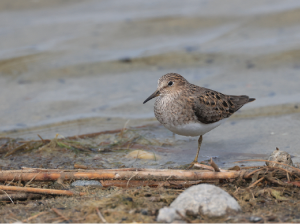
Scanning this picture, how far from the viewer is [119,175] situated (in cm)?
436

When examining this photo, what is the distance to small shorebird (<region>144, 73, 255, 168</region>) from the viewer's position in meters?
5.25

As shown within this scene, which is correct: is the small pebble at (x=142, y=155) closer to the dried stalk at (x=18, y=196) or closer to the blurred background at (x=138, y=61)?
the blurred background at (x=138, y=61)

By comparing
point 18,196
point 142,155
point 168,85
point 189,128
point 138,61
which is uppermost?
point 168,85

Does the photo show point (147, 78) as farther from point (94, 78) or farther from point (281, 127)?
point (281, 127)

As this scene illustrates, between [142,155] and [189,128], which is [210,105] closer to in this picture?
[189,128]

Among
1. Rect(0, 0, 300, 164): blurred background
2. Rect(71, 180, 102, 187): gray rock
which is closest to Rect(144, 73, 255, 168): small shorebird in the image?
Rect(0, 0, 300, 164): blurred background

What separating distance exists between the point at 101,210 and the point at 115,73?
5786 mm

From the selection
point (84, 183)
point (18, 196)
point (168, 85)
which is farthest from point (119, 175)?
point (168, 85)

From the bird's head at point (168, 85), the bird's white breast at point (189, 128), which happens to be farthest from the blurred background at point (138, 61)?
the bird's head at point (168, 85)

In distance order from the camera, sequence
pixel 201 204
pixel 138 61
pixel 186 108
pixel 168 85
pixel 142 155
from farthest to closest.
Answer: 1. pixel 138 61
2. pixel 142 155
3. pixel 168 85
4. pixel 186 108
5. pixel 201 204

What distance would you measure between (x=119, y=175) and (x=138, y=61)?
5511 millimetres

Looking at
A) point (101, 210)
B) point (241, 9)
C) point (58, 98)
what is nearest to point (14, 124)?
point (58, 98)

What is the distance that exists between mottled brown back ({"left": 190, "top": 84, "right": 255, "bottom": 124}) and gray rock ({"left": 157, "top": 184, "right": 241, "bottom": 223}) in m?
1.85

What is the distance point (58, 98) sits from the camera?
26.7 feet
